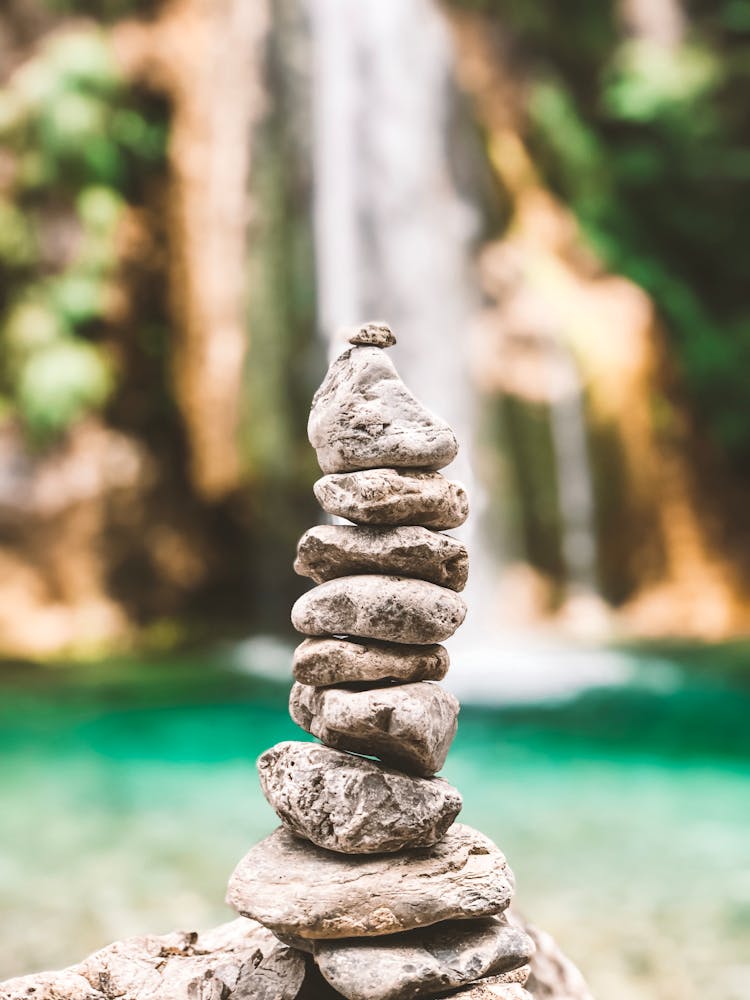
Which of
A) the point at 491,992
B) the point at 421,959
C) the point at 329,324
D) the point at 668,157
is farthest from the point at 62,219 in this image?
the point at 491,992

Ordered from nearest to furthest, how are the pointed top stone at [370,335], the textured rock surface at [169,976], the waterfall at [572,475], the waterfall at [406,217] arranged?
the textured rock surface at [169,976], the pointed top stone at [370,335], the waterfall at [406,217], the waterfall at [572,475]

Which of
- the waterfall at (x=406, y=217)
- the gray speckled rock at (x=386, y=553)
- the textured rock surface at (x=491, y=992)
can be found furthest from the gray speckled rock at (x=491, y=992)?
the waterfall at (x=406, y=217)

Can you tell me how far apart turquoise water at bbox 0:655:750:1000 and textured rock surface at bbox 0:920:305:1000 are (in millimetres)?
1591

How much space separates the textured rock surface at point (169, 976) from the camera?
13.1 feet

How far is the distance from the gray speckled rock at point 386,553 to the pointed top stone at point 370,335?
81 cm

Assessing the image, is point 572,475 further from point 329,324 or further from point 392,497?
point 392,497

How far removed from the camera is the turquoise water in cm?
598

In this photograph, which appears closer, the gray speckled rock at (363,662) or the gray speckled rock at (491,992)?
the gray speckled rock at (491,992)

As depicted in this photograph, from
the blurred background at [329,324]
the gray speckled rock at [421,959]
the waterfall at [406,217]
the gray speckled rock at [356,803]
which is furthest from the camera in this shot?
the waterfall at [406,217]

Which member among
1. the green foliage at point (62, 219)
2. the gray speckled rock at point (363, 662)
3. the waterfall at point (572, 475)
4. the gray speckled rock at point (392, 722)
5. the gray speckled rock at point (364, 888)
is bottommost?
the gray speckled rock at point (364, 888)

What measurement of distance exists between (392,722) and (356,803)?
34cm

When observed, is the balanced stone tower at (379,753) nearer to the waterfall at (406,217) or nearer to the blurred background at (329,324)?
the blurred background at (329,324)

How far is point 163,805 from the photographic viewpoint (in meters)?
8.52

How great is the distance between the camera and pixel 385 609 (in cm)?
402
